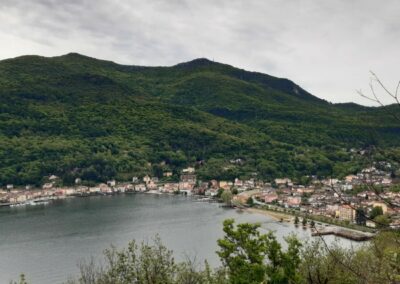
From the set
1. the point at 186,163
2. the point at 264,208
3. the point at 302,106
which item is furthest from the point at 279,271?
the point at 302,106

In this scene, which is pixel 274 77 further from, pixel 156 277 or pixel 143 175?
pixel 156 277

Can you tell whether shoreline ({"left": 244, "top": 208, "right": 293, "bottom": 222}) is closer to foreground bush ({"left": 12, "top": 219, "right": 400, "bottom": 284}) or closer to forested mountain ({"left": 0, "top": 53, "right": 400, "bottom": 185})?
forested mountain ({"left": 0, "top": 53, "right": 400, "bottom": 185})

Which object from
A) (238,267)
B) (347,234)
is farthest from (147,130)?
(238,267)

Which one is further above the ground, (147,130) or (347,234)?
(147,130)

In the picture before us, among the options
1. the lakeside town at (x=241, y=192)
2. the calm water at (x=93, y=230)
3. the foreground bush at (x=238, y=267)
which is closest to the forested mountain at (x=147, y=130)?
the lakeside town at (x=241, y=192)

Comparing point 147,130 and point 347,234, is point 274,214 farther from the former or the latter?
point 147,130

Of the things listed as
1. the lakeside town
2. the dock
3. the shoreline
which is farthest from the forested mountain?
the dock
